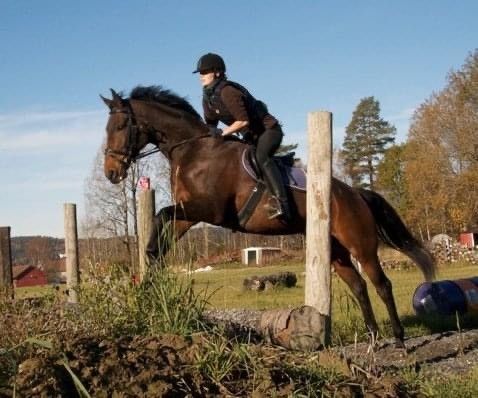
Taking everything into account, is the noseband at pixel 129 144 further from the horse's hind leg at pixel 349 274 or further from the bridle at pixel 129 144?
the horse's hind leg at pixel 349 274

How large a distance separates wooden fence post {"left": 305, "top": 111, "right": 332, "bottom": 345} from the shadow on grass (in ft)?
12.7

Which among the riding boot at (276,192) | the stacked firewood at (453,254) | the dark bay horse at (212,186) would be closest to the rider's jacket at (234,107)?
the dark bay horse at (212,186)

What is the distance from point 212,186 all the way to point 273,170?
0.63m

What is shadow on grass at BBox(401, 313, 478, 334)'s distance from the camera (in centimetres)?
962

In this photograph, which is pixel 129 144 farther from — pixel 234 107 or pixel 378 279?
pixel 378 279

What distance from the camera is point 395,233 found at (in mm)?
8938

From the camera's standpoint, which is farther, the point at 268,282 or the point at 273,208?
the point at 268,282

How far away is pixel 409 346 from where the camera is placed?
24.6ft

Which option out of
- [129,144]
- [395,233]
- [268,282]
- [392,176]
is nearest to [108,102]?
[129,144]

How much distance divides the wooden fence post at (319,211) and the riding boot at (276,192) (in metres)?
1.59

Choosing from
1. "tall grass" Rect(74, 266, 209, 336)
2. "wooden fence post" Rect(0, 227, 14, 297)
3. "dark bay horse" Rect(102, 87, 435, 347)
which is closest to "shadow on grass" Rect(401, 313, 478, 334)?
"dark bay horse" Rect(102, 87, 435, 347)

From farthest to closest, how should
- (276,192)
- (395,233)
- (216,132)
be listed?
(395,233) → (216,132) → (276,192)

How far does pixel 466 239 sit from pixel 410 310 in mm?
48942

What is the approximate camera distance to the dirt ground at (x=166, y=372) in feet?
10.7
